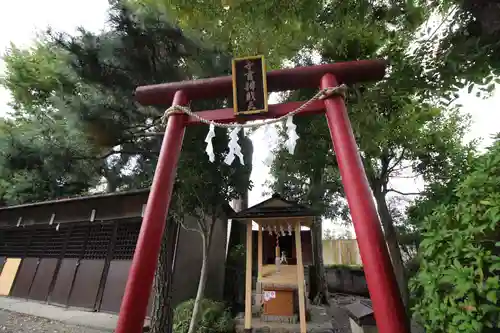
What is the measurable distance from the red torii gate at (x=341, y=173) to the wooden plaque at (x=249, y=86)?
130 millimetres

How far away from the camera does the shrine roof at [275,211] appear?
6.11 meters

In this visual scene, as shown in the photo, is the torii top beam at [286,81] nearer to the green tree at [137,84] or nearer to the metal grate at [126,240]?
the green tree at [137,84]

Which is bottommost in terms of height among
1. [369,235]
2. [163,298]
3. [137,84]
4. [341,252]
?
[163,298]

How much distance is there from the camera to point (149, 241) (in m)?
2.90

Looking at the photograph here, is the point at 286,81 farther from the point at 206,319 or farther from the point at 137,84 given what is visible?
the point at 206,319

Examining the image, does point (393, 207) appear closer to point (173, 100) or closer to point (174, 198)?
point (174, 198)

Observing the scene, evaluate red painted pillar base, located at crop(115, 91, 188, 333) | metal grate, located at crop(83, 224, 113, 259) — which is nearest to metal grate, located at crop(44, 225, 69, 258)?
metal grate, located at crop(83, 224, 113, 259)

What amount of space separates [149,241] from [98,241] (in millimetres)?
8001

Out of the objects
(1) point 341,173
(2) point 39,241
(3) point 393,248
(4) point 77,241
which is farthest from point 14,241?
(3) point 393,248

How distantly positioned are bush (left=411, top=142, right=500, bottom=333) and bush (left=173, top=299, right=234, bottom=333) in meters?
5.75

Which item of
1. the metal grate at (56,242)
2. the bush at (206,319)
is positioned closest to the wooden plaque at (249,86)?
the bush at (206,319)

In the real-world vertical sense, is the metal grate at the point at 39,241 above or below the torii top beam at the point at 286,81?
below

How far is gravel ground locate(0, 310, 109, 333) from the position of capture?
640cm

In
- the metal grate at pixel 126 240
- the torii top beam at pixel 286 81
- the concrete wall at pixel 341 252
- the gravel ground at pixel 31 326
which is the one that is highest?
the torii top beam at pixel 286 81
